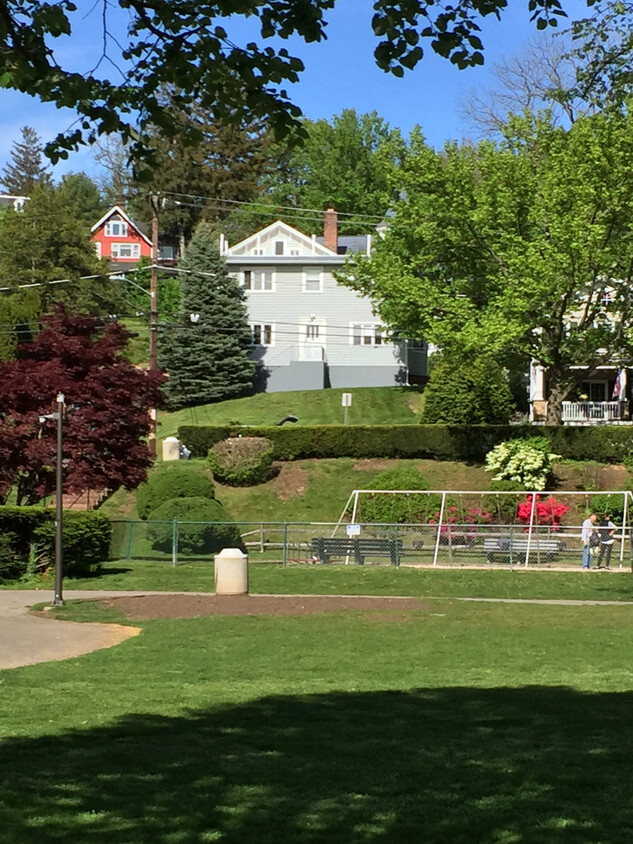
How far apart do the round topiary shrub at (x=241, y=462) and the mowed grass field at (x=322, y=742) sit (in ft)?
94.4

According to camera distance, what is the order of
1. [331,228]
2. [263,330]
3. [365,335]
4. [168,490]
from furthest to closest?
[331,228], [263,330], [365,335], [168,490]

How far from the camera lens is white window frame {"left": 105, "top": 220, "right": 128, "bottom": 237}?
94.2 m

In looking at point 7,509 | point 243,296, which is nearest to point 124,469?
point 7,509

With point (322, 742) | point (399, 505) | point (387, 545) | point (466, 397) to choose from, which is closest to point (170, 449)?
point (466, 397)

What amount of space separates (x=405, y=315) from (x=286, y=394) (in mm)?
16456

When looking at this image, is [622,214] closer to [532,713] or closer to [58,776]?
[532,713]

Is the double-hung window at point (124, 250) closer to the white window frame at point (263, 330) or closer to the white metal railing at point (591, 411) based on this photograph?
the white window frame at point (263, 330)

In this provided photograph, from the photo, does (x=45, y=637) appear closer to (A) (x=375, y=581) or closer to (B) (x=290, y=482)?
(A) (x=375, y=581)

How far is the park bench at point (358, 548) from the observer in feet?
109

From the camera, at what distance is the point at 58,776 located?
8227mm

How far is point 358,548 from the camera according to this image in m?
33.3

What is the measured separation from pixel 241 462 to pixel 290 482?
6.81 ft

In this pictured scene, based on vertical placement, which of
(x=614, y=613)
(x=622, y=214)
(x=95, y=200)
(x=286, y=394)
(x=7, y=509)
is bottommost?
(x=614, y=613)

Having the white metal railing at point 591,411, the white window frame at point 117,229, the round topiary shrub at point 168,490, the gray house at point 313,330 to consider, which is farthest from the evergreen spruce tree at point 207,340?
the white window frame at point 117,229
